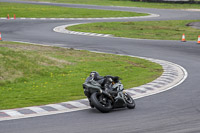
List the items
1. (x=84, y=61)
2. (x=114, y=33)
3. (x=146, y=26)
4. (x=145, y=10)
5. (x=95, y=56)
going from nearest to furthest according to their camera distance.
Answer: (x=84, y=61)
(x=95, y=56)
(x=114, y=33)
(x=146, y=26)
(x=145, y=10)

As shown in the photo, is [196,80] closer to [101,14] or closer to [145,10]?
[101,14]

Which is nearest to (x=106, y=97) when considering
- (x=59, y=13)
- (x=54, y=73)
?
(x=54, y=73)

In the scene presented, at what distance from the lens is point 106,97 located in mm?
14062

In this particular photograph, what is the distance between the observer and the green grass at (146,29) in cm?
4175

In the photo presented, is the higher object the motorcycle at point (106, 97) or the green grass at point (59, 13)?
the motorcycle at point (106, 97)

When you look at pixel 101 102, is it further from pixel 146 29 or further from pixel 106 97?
pixel 146 29

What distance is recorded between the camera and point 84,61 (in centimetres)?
2631

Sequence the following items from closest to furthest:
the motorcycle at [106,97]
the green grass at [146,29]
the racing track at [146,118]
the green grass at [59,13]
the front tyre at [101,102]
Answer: the racing track at [146,118], the front tyre at [101,102], the motorcycle at [106,97], the green grass at [146,29], the green grass at [59,13]

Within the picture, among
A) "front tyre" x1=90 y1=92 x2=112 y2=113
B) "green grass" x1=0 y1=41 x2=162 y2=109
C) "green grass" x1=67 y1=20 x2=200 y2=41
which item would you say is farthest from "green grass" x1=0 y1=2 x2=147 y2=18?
"front tyre" x1=90 y1=92 x2=112 y2=113

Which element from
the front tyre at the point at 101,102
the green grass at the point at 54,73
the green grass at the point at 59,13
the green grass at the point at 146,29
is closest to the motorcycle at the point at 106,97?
the front tyre at the point at 101,102

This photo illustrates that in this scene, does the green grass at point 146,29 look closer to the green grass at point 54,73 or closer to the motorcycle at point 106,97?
the green grass at point 54,73

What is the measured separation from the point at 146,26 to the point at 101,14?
16.5 metres

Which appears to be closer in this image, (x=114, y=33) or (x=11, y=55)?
(x=11, y=55)

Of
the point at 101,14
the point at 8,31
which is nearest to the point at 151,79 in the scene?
the point at 8,31
